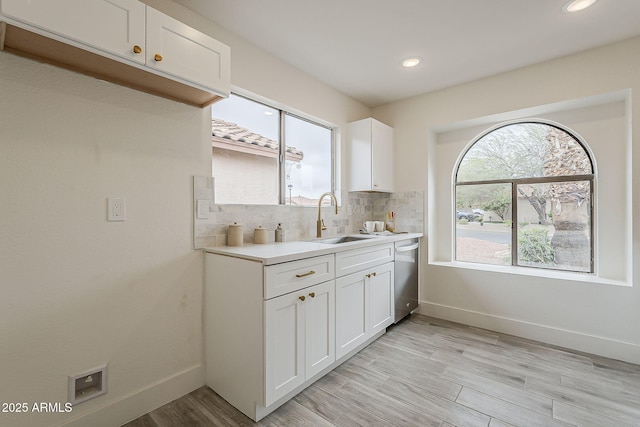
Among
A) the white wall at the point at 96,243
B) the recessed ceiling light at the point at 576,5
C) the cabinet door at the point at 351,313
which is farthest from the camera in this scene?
the cabinet door at the point at 351,313

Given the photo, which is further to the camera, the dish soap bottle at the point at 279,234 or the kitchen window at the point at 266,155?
the dish soap bottle at the point at 279,234

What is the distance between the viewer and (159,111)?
1722 millimetres

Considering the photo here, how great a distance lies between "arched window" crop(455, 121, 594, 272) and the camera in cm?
263

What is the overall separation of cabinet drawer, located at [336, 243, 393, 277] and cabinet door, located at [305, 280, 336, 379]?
160 millimetres

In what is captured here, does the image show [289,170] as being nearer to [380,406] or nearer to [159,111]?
[159,111]

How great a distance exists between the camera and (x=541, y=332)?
252 cm

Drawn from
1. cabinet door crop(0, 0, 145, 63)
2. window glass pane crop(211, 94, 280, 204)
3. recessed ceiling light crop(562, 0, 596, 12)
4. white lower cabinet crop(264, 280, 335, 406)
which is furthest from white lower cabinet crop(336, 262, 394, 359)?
recessed ceiling light crop(562, 0, 596, 12)

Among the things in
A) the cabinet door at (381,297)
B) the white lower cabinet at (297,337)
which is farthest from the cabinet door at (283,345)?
the cabinet door at (381,297)

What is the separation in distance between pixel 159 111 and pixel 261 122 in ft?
2.82

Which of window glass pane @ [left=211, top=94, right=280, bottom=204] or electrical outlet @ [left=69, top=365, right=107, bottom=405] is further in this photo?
window glass pane @ [left=211, top=94, right=280, bottom=204]

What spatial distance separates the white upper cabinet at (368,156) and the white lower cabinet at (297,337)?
148 centimetres

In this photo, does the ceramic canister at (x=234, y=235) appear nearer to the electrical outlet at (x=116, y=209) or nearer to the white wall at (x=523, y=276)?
the electrical outlet at (x=116, y=209)

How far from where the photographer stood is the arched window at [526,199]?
2629 millimetres

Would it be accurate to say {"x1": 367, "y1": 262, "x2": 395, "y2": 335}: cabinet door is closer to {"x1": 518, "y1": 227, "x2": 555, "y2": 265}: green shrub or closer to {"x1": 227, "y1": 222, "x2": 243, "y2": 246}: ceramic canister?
{"x1": 227, "y1": 222, "x2": 243, "y2": 246}: ceramic canister
